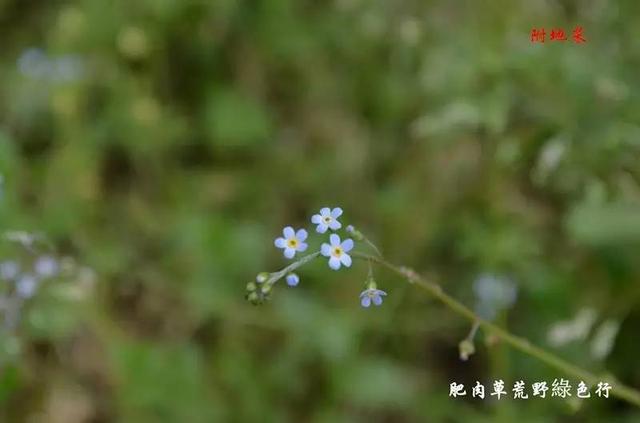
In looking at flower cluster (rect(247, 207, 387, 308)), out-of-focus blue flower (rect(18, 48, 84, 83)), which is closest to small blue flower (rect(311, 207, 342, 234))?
flower cluster (rect(247, 207, 387, 308))

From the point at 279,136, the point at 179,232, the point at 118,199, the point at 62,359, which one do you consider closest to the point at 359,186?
the point at 279,136

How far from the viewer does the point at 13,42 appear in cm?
297

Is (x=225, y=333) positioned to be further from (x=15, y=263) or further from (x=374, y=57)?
(x=374, y=57)

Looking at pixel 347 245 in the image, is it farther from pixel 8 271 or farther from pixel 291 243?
pixel 8 271

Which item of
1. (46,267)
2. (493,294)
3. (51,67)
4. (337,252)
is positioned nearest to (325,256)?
(337,252)

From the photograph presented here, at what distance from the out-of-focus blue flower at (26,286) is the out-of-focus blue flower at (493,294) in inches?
36.8

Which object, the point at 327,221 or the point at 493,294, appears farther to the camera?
the point at 493,294

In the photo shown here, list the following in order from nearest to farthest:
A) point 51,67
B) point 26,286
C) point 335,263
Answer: point 335,263
point 26,286
point 51,67

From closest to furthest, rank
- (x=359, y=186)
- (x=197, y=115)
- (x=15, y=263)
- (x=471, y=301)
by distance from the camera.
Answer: (x=15, y=263), (x=471, y=301), (x=359, y=186), (x=197, y=115)

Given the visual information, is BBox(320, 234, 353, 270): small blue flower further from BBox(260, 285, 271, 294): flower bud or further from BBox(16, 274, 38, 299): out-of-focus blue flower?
BBox(16, 274, 38, 299): out-of-focus blue flower

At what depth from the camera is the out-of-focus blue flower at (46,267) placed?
5.97 ft

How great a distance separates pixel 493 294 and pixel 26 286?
1.00 metres

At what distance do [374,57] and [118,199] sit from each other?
0.86m

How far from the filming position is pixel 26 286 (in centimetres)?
182
